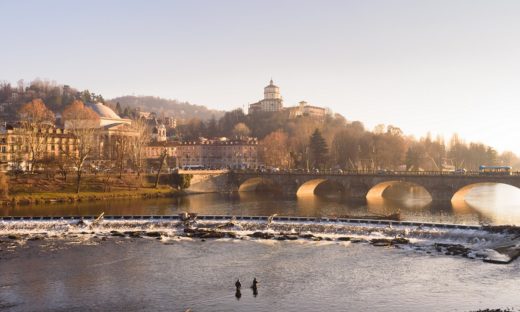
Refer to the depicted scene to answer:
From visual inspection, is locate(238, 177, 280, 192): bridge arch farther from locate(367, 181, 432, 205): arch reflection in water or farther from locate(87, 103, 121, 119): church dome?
locate(87, 103, 121, 119): church dome

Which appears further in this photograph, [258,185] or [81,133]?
[258,185]

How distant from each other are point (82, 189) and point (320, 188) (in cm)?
5061

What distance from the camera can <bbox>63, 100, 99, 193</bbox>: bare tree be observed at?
105481 millimetres

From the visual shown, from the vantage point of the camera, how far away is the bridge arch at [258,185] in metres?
123

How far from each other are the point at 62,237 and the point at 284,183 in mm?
64730

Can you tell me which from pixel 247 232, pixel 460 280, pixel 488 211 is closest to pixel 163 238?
pixel 247 232

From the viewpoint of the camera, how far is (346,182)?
105 meters

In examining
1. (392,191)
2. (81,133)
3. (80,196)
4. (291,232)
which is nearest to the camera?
(291,232)

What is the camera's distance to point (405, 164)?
14612 centimetres

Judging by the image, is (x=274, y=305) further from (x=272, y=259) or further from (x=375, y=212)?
(x=375, y=212)

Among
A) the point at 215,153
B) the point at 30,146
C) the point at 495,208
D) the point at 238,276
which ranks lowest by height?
the point at 238,276

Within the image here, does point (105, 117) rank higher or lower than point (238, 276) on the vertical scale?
higher

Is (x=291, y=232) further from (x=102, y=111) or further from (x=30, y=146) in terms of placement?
(x=102, y=111)

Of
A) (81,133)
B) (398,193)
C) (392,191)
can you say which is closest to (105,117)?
(81,133)
